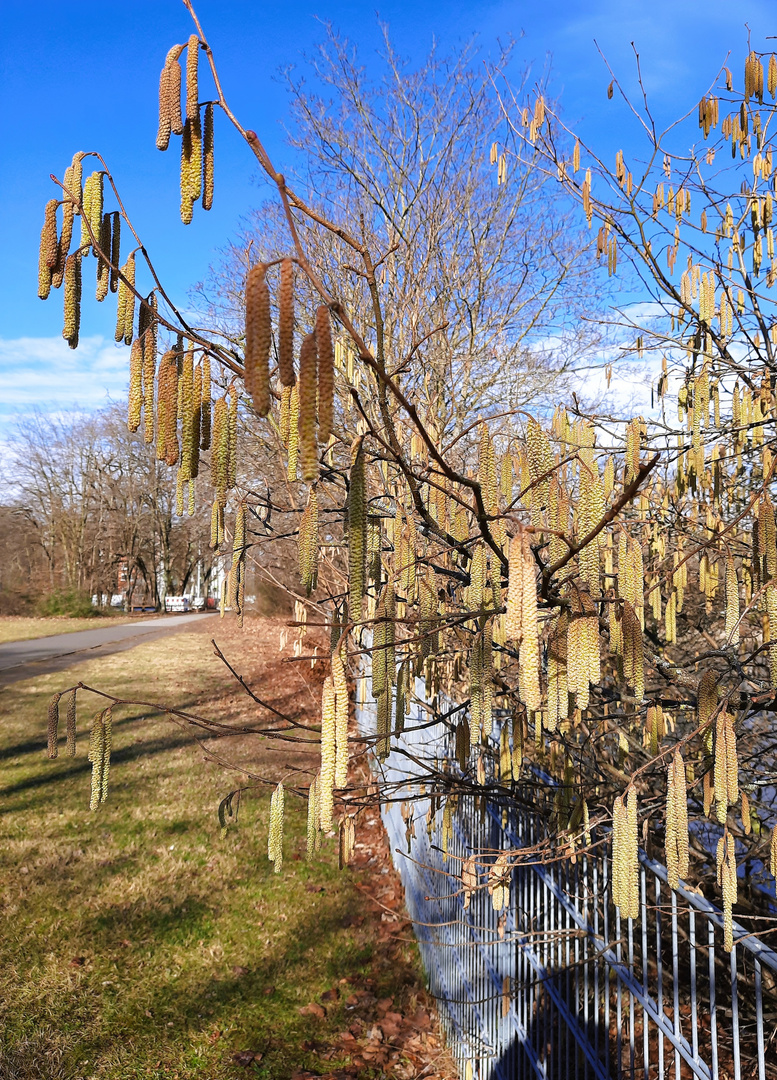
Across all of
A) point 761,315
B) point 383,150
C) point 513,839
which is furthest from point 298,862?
point 383,150

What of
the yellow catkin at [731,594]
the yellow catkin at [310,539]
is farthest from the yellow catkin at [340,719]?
the yellow catkin at [731,594]

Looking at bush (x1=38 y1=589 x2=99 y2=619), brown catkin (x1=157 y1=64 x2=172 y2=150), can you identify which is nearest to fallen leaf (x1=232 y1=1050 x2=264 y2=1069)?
brown catkin (x1=157 y1=64 x2=172 y2=150)

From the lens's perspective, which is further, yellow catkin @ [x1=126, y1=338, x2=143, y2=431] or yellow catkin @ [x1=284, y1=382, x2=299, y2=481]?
yellow catkin @ [x1=126, y1=338, x2=143, y2=431]

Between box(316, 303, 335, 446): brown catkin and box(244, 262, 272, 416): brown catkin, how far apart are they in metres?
0.07

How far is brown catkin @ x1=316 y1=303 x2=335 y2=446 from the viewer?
3.30 ft

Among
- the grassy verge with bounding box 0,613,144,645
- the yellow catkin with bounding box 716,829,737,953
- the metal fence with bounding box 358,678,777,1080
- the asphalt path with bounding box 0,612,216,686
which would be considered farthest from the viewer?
the grassy verge with bounding box 0,613,144,645

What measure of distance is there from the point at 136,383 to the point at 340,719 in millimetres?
842

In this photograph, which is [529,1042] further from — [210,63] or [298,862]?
[298,862]

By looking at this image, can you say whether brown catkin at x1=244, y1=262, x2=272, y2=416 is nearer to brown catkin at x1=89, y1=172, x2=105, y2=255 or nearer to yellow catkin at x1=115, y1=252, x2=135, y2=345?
yellow catkin at x1=115, y1=252, x2=135, y2=345

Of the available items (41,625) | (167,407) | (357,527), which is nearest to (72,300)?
(167,407)

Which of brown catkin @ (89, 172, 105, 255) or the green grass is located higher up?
brown catkin @ (89, 172, 105, 255)

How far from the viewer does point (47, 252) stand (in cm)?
162

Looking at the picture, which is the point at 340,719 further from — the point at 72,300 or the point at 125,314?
the point at 72,300

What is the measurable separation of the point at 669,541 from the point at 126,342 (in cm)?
299
